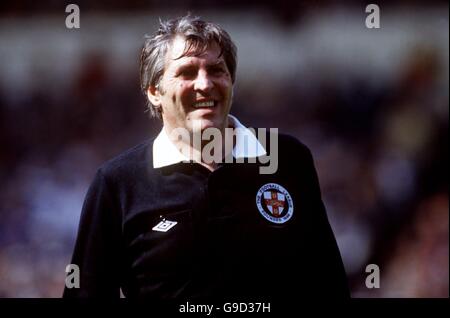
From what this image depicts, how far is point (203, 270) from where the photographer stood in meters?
1.74

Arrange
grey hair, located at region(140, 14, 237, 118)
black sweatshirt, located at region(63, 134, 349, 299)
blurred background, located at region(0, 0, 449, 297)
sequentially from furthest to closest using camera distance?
blurred background, located at region(0, 0, 449, 297)
grey hair, located at region(140, 14, 237, 118)
black sweatshirt, located at region(63, 134, 349, 299)

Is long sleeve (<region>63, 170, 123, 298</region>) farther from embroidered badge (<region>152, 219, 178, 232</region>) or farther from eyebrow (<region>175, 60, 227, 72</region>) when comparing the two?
eyebrow (<region>175, 60, 227, 72</region>)

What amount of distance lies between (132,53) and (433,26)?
5.91 ft

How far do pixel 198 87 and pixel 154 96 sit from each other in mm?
191

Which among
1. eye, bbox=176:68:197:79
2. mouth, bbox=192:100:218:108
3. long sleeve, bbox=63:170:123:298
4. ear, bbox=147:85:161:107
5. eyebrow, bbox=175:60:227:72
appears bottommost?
long sleeve, bbox=63:170:123:298

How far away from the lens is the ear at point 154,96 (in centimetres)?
195

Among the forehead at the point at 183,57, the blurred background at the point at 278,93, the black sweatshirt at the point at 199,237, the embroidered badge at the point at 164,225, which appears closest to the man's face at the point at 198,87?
the forehead at the point at 183,57

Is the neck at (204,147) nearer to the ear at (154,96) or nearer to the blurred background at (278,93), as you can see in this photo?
the ear at (154,96)

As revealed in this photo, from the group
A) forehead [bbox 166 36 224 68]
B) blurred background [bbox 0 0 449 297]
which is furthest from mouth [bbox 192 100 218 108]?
blurred background [bbox 0 0 449 297]

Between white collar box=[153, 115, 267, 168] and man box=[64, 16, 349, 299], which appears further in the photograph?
white collar box=[153, 115, 267, 168]

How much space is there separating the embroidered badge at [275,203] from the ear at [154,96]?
1.23 ft

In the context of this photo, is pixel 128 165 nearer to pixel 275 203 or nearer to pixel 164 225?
pixel 164 225

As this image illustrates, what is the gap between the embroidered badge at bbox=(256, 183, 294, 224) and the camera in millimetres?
1813
